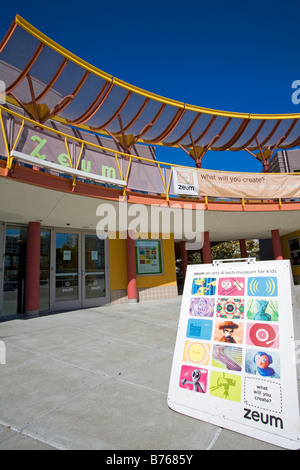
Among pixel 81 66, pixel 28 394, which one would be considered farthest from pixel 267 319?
pixel 81 66

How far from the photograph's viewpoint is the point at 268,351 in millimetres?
2160

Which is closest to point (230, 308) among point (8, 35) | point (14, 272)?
point (14, 272)

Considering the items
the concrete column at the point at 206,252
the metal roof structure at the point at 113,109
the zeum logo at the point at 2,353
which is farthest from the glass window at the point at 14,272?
the concrete column at the point at 206,252

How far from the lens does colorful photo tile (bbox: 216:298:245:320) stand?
2434 millimetres

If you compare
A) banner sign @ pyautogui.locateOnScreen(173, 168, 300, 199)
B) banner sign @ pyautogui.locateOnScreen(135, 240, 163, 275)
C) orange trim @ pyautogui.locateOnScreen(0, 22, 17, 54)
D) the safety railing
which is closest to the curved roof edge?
orange trim @ pyautogui.locateOnScreen(0, 22, 17, 54)

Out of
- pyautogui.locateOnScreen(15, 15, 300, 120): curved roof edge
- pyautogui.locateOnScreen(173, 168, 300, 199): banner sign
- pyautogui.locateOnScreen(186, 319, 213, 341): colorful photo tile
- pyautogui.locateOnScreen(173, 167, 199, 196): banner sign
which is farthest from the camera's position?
pyautogui.locateOnScreen(173, 168, 300, 199): banner sign

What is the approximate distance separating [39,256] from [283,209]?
948 centimetres

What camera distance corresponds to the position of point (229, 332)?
2410mm

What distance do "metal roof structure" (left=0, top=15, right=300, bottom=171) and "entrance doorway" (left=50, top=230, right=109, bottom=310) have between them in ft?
14.6

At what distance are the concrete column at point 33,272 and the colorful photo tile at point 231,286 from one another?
6.35 metres

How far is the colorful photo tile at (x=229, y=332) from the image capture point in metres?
2.34

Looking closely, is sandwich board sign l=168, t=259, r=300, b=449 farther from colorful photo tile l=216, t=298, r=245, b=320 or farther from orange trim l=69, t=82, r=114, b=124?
orange trim l=69, t=82, r=114, b=124

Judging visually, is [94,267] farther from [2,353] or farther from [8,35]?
[8,35]

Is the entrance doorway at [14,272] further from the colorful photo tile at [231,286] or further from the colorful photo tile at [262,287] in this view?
the colorful photo tile at [262,287]
